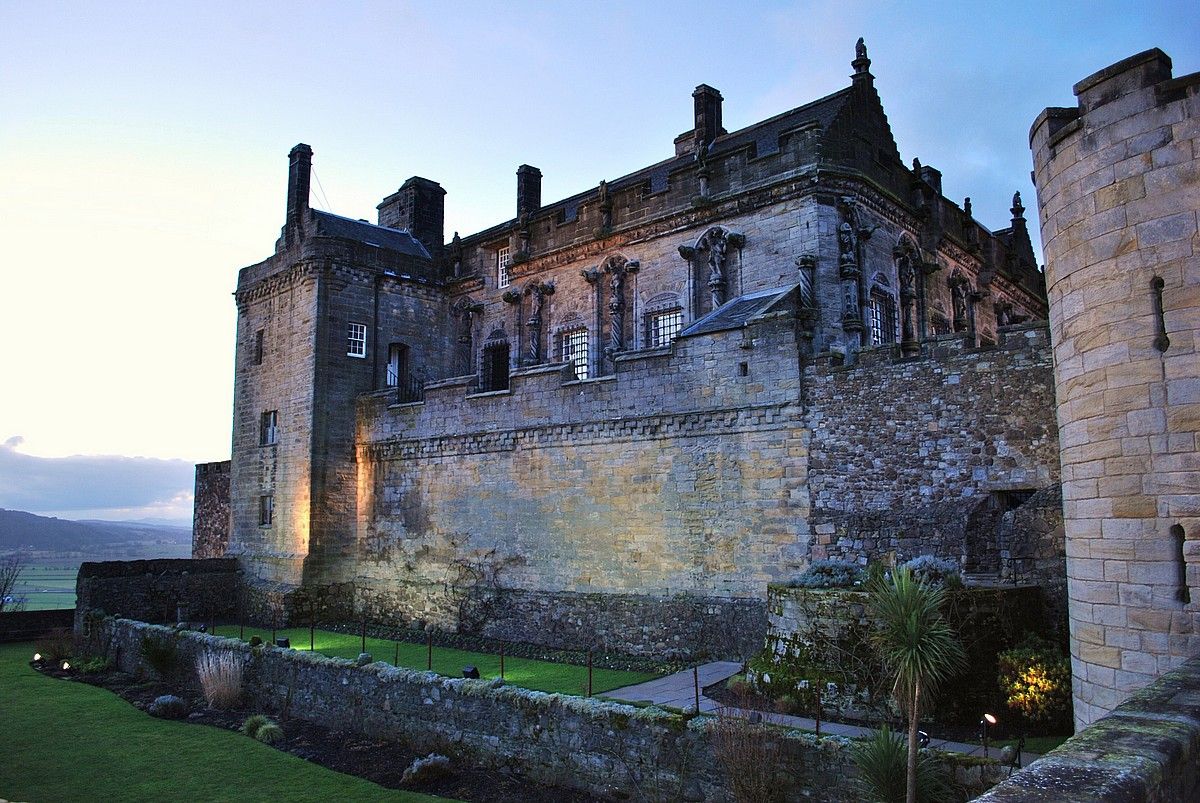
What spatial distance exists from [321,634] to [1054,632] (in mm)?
19102

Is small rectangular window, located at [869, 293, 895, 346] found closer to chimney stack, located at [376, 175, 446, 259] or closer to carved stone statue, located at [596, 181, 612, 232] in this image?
carved stone statue, located at [596, 181, 612, 232]

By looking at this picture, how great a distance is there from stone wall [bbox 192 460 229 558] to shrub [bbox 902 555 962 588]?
90.1 ft

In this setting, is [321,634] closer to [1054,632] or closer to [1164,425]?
[1054,632]

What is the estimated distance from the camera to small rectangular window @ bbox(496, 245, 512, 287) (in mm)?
29703

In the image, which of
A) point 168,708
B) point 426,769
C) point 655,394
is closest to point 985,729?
point 426,769

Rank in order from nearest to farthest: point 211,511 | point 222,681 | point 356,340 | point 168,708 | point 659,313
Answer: point 168,708 → point 222,681 → point 659,313 → point 356,340 → point 211,511

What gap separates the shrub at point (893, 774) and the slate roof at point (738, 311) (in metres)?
11.0

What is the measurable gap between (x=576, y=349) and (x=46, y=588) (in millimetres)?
79411

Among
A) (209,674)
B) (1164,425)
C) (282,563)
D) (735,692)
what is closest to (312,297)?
(282,563)

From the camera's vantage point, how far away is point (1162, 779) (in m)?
4.16

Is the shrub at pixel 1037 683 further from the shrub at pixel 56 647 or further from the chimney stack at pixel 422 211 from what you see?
the chimney stack at pixel 422 211

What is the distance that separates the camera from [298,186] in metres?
29.9

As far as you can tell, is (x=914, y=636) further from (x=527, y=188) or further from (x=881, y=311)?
(x=527, y=188)

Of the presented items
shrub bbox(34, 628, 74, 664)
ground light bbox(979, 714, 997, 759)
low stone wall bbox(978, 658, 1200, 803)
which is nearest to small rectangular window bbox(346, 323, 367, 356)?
shrub bbox(34, 628, 74, 664)
